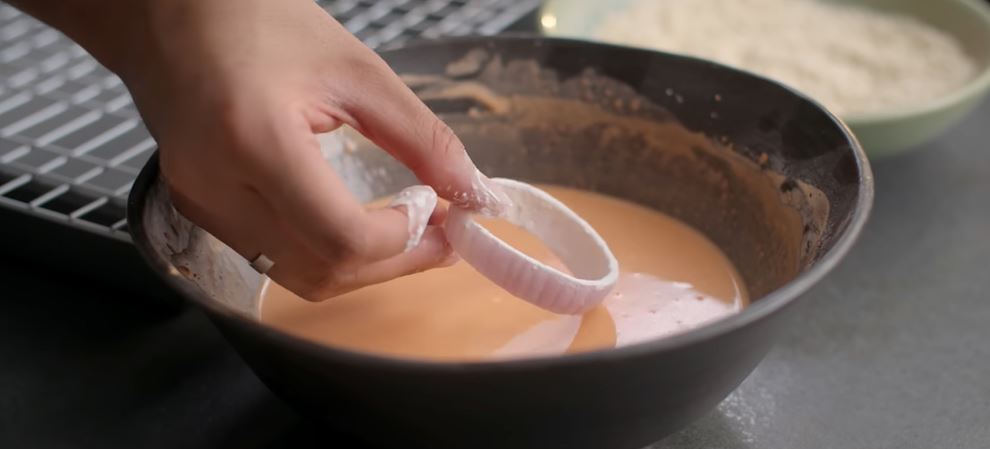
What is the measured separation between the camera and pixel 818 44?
Result: 974mm

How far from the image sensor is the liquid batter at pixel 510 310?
585 millimetres

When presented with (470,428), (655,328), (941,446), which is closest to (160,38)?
(470,428)

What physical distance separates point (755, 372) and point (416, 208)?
0.94ft

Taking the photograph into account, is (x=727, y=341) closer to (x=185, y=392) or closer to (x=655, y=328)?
(x=655, y=328)

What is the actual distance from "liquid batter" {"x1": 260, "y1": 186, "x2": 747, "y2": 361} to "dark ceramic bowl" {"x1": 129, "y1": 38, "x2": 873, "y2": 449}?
0.03 m

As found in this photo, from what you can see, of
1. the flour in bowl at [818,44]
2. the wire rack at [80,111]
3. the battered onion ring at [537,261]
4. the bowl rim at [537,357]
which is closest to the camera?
the bowl rim at [537,357]

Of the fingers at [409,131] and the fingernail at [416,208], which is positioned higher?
the fingers at [409,131]

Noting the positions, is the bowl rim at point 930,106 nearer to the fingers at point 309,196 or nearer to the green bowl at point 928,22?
the green bowl at point 928,22

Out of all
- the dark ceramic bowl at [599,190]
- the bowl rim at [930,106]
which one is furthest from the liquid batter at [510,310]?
the bowl rim at [930,106]

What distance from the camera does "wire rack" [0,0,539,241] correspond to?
0.71 metres

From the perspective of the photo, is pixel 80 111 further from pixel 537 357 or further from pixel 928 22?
pixel 928 22

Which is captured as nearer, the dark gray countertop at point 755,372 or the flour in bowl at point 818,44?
the dark gray countertop at point 755,372

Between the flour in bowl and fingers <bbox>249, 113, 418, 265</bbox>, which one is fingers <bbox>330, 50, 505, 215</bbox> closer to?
fingers <bbox>249, 113, 418, 265</bbox>

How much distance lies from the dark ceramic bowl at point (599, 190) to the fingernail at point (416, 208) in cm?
9
